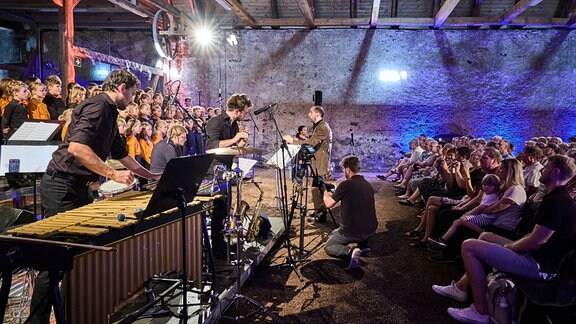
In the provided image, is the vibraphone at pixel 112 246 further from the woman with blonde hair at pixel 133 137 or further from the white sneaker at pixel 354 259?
the woman with blonde hair at pixel 133 137

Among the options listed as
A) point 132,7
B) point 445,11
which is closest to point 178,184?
point 132,7

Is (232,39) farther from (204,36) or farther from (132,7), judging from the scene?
(132,7)


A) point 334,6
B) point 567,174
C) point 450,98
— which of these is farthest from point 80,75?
point 567,174

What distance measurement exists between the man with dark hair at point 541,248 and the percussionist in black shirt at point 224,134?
8.24ft

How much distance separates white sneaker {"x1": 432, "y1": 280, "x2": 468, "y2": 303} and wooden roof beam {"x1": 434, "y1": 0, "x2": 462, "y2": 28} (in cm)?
736

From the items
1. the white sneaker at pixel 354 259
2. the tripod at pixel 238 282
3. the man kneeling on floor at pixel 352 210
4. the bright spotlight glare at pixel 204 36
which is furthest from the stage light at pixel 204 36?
the white sneaker at pixel 354 259

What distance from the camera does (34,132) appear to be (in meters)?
4.38

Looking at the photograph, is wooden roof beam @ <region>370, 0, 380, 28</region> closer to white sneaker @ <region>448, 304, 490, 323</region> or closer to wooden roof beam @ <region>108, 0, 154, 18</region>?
wooden roof beam @ <region>108, 0, 154, 18</region>

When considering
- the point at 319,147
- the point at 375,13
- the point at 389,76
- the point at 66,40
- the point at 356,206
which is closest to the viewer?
the point at 356,206

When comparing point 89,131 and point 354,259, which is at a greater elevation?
point 89,131

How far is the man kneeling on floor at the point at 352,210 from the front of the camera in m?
5.00

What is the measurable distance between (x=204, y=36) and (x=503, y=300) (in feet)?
40.0

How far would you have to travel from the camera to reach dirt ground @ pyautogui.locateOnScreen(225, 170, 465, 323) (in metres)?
3.70

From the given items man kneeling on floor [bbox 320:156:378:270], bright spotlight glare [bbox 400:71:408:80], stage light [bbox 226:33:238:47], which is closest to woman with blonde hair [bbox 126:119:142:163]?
man kneeling on floor [bbox 320:156:378:270]
